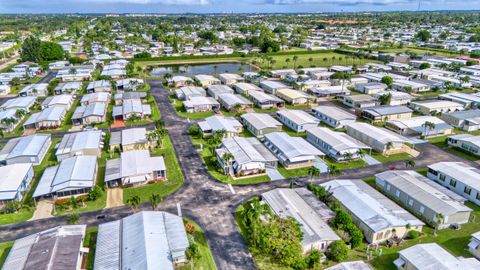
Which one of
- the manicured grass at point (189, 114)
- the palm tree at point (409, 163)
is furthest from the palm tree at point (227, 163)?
the palm tree at point (409, 163)

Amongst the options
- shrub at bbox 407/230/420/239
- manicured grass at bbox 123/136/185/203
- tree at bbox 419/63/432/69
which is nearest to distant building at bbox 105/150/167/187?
manicured grass at bbox 123/136/185/203

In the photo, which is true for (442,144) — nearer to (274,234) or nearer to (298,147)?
(298,147)

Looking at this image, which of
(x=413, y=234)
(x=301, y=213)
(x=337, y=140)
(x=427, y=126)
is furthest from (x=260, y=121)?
(x=413, y=234)

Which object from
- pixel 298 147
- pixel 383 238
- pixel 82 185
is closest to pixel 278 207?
pixel 383 238

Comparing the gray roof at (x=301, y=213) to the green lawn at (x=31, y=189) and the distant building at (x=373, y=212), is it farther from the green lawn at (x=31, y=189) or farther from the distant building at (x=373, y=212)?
the green lawn at (x=31, y=189)

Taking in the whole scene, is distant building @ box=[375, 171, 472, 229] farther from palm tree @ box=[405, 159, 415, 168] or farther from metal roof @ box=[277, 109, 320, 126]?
A: metal roof @ box=[277, 109, 320, 126]

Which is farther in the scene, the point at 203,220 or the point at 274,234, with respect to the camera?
the point at 203,220
